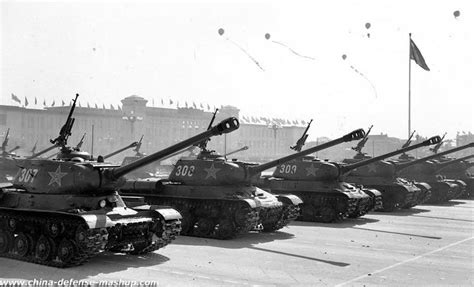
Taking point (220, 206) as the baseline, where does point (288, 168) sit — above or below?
above

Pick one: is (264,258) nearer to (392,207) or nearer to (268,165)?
(268,165)

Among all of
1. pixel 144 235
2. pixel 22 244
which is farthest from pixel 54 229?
pixel 144 235

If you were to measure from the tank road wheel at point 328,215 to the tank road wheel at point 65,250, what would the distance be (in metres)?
12.1

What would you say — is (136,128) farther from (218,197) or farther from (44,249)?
(44,249)

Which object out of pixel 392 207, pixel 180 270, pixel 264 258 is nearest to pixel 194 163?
pixel 264 258

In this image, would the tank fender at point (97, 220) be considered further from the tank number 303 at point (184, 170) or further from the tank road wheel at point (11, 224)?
the tank number 303 at point (184, 170)

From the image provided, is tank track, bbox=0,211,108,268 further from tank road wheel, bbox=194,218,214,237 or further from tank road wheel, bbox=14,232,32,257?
tank road wheel, bbox=194,218,214,237

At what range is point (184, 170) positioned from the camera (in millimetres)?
19406

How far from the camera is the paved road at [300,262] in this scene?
11.9 metres

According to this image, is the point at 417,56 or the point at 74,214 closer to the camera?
the point at 74,214

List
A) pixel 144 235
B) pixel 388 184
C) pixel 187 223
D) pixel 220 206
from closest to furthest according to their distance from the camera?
pixel 144 235 → pixel 220 206 → pixel 187 223 → pixel 388 184

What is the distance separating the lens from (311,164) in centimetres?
2372

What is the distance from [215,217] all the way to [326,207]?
20.4 feet

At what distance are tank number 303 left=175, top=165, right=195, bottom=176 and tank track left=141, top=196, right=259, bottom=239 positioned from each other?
938 mm
